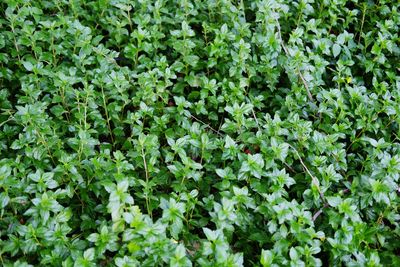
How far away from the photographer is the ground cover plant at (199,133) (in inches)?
102

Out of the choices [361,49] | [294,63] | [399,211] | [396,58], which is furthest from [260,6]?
[399,211]

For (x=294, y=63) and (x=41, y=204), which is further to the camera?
(x=294, y=63)

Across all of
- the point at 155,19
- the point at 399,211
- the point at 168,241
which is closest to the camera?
the point at 168,241

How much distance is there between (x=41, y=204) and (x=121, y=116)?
0.88 m

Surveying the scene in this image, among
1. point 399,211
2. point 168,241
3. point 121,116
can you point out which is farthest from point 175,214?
point 399,211

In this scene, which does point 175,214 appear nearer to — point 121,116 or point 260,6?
point 121,116

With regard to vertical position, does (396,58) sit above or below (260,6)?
below

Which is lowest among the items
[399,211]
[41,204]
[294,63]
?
[399,211]

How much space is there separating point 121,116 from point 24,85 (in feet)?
1.96

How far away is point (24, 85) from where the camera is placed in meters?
3.18

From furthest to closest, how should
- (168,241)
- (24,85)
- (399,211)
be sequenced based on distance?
(24,85) → (399,211) → (168,241)

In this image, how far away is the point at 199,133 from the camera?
10.2 ft

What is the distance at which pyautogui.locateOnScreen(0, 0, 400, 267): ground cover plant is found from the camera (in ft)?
8.48

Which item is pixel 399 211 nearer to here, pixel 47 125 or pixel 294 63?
pixel 294 63
